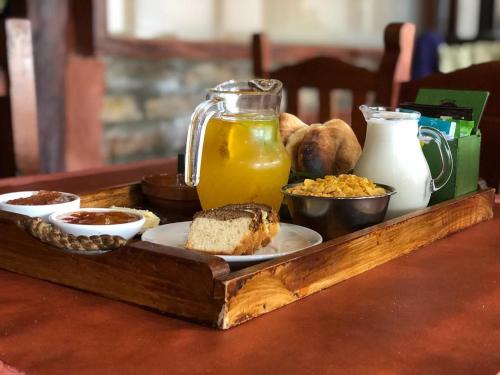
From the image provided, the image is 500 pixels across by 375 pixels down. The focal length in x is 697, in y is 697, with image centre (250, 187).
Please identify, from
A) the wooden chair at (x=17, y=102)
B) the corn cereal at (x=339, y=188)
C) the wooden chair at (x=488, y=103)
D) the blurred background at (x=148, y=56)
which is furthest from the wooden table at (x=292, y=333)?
the blurred background at (x=148, y=56)

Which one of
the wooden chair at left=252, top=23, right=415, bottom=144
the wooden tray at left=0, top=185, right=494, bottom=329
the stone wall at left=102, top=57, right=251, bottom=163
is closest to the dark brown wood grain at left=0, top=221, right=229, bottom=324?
the wooden tray at left=0, top=185, right=494, bottom=329

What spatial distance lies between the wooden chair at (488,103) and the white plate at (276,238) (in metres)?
0.86

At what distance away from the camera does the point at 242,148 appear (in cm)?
100

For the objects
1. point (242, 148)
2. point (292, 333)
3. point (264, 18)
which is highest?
point (264, 18)

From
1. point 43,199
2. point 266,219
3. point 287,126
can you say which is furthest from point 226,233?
point 287,126

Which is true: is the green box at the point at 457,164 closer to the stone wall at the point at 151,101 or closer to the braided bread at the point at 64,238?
the braided bread at the point at 64,238

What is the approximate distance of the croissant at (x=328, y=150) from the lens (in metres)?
→ 1.10

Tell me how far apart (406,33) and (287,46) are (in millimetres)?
1544

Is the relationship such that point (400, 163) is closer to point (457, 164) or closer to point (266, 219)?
point (457, 164)

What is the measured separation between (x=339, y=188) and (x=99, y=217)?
31cm

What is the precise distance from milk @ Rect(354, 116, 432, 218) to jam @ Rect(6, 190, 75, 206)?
441 mm

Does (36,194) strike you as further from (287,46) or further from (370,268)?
(287,46)

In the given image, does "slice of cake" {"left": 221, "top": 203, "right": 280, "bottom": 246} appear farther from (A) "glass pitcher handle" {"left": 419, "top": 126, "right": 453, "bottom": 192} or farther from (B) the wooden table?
(A) "glass pitcher handle" {"left": 419, "top": 126, "right": 453, "bottom": 192}

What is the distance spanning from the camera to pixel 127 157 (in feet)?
9.10
